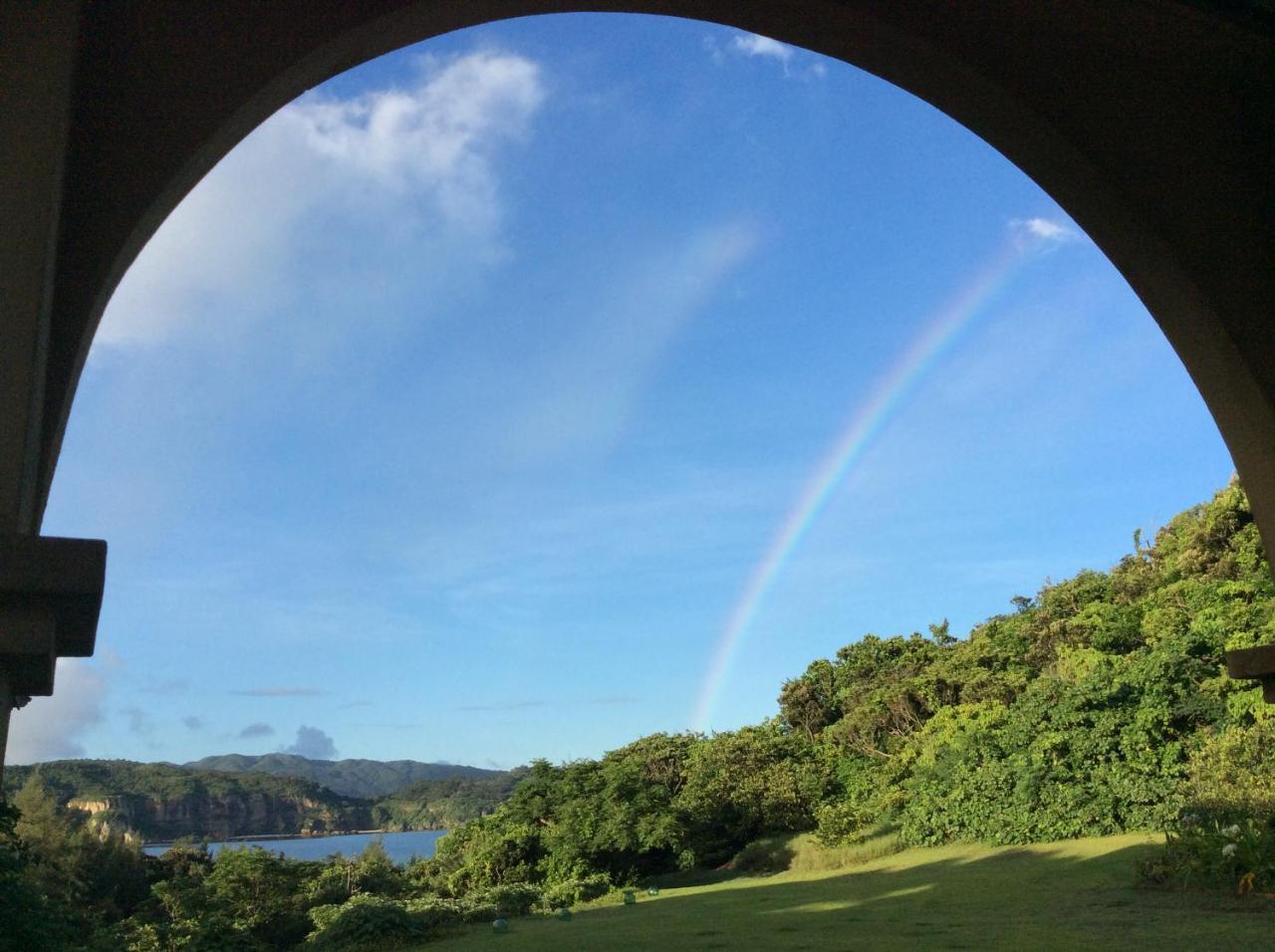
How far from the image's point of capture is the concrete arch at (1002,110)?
2029 millimetres

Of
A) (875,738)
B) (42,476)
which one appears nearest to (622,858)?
(875,738)

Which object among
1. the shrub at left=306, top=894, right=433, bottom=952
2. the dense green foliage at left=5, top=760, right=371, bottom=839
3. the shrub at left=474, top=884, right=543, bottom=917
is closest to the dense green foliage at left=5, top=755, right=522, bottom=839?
the dense green foliage at left=5, top=760, right=371, bottom=839

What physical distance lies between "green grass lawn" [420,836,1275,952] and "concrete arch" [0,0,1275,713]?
5377 millimetres

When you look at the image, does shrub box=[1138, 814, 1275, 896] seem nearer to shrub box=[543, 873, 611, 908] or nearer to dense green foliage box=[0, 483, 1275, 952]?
dense green foliage box=[0, 483, 1275, 952]

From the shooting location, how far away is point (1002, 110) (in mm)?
2391

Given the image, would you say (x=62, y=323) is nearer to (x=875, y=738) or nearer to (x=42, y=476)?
(x=42, y=476)

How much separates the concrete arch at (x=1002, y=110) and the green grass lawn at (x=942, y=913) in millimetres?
5377

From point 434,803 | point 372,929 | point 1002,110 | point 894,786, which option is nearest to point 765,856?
point 894,786

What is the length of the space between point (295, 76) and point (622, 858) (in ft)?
59.8

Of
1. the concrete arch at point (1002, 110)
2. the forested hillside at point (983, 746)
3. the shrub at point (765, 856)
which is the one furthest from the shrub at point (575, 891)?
the concrete arch at point (1002, 110)

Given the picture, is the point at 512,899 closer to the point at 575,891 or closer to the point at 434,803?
the point at 575,891

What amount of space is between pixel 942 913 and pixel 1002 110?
8486 millimetres

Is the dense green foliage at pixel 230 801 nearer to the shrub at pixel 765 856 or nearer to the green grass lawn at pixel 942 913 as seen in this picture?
the shrub at pixel 765 856

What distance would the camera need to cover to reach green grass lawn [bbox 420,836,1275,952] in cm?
709
